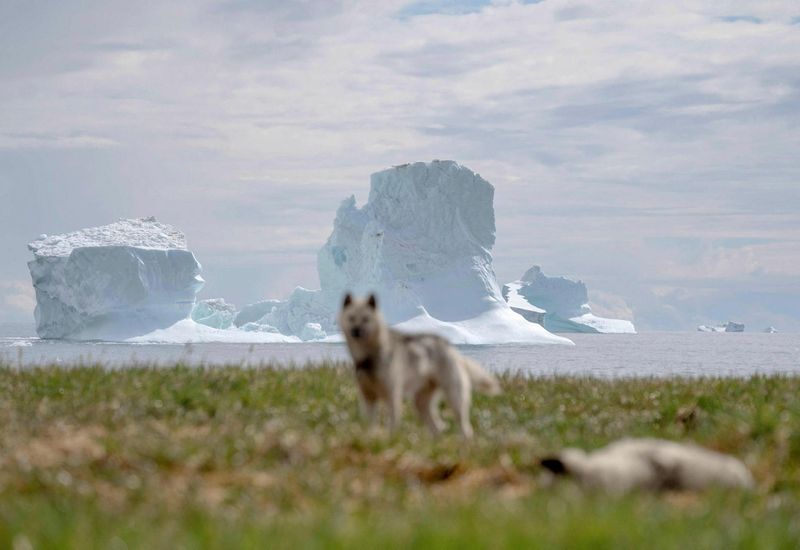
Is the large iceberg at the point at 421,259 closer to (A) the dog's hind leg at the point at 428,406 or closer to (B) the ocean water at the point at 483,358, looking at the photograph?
(B) the ocean water at the point at 483,358

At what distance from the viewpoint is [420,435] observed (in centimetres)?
1106

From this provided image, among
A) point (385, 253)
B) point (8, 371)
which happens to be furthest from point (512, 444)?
point (385, 253)

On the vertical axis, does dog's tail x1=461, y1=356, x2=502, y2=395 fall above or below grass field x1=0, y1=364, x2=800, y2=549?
above

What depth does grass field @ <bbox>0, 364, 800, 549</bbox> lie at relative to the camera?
5.92 meters

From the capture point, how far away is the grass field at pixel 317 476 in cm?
592

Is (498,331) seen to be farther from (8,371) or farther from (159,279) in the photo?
(8,371)

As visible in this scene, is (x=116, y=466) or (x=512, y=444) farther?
(x=512, y=444)

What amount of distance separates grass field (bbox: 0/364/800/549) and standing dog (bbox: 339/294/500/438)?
510 millimetres

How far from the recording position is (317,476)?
823cm

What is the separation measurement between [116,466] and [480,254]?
7593 centimetres

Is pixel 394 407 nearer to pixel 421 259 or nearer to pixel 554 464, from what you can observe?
pixel 554 464

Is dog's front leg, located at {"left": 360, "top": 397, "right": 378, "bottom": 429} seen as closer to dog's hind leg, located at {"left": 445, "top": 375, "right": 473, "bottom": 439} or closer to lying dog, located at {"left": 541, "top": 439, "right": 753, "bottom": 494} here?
dog's hind leg, located at {"left": 445, "top": 375, "right": 473, "bottom": 439}

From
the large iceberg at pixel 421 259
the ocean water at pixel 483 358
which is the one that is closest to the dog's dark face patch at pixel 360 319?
the ocean water at pixel 483 358

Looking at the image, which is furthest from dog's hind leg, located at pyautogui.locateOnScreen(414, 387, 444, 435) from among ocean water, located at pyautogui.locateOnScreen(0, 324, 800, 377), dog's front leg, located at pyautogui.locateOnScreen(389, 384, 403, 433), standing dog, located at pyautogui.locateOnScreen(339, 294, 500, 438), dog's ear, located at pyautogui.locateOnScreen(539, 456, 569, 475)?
ocean water, located at pyautogui.locateOnScreen(0, 324, 800, 377)
